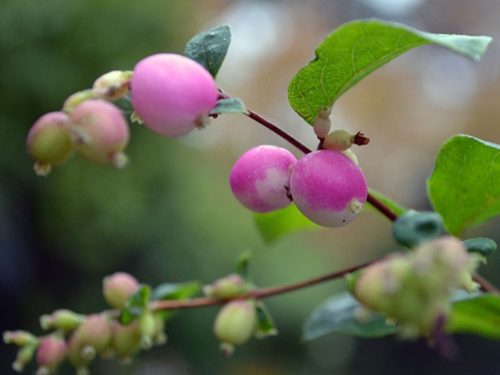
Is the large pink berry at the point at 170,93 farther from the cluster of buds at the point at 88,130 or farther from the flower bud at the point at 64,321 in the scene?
the flower bud at the point at 64,321

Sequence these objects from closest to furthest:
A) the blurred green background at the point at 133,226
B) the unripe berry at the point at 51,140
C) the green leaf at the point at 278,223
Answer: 1. the unripe berry at the point at 51,140
2. the green leaf at the point at 278,223
3. the blurred green background at the point at 133,226

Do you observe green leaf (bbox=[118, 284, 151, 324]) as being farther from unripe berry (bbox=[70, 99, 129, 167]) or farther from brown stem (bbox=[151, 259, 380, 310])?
unripe berry (bbox=[70, 99, 129, 167])

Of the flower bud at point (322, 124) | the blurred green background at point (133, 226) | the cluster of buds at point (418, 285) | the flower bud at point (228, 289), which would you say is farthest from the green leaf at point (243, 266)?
the blurred green background at point (133, 226)

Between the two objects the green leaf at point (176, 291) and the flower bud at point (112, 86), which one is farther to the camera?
the green leaf at point (176, 291)

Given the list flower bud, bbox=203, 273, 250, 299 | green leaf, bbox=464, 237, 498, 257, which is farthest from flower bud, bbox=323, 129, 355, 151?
flower bud, bbox=203, 273, 250, 299

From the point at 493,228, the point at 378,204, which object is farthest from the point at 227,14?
the point at 378,204

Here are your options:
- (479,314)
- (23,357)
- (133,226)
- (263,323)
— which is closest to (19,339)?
(23,357)

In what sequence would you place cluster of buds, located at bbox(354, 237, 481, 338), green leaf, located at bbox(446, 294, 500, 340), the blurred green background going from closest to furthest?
cluster of buds, located at bbox(354, 237, 481, 338), green leaf, located at bbox(446, 294, 500, 340), the blurred green background
